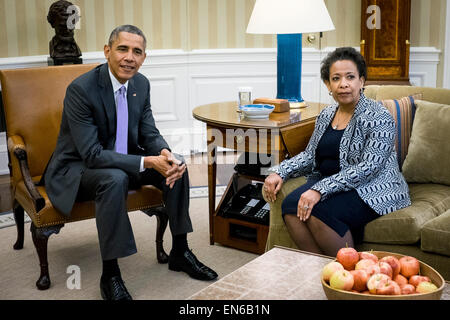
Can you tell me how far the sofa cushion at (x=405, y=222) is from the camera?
96.0 inches

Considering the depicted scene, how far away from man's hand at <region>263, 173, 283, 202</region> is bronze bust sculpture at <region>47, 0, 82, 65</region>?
88.2 inches

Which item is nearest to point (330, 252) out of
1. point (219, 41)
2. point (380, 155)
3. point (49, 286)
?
point (380, 155)

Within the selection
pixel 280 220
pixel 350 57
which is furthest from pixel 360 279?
pixel 350 57

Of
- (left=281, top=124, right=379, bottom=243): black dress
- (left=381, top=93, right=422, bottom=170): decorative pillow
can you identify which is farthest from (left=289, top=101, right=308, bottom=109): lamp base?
(left=281, top=124, right=379, bottom=243): black dress

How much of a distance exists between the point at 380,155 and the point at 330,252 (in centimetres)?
45

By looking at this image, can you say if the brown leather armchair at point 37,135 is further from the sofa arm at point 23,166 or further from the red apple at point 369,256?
the red apple at point 369,256

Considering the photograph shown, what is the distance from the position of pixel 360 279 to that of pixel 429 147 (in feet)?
4.19

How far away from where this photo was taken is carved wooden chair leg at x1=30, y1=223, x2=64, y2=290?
108 inches

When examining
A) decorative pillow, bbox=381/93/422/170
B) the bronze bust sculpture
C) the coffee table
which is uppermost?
the bronze bust sculpture

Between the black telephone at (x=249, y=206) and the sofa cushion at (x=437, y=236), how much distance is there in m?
0.90

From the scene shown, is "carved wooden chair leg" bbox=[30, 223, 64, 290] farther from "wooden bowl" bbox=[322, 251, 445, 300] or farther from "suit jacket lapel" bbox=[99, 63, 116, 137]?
"wooden bowl" bbox=[322, 251, 445, 300]

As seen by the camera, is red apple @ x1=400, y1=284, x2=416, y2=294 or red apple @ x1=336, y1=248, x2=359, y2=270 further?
red apple @ x1=336, y1=248, x2=359, y2=270

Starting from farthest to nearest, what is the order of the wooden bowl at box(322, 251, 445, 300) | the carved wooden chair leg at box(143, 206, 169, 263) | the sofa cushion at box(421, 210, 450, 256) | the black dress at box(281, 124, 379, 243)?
the carved wooden chair leg at box(143, 206, 169, 263)
the black dress at box(281, 124, 379, 243)
the sofa cushion at box(421, 210, 450, 256)
the wooden bowl at box(322, 251, 445, 300)

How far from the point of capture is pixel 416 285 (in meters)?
1.71
